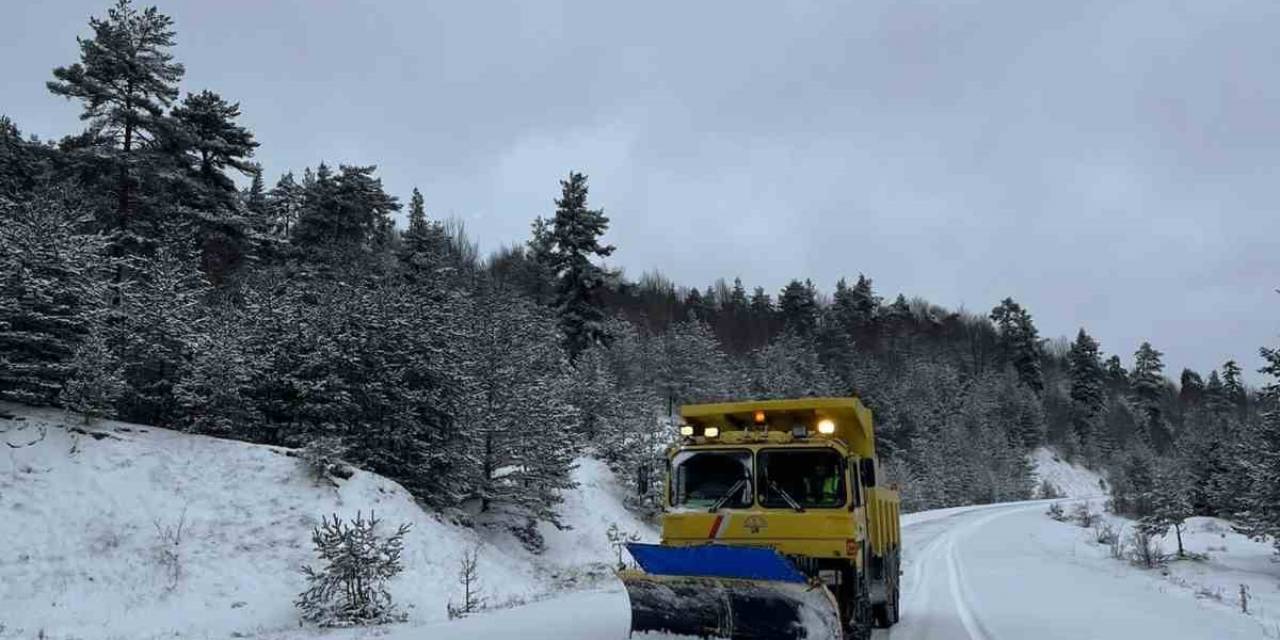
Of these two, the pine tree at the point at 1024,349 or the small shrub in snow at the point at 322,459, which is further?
the pine tree at the point at 1024,349

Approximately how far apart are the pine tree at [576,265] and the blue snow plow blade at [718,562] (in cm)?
3515

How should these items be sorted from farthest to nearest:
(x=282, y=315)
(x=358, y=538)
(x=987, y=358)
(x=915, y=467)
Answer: (x=987, y=358)
(x=915, y=467)
(x=282, y=315)
(x=358, y=538)

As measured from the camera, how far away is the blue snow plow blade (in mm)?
7578

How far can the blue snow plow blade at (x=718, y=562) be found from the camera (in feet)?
24.9

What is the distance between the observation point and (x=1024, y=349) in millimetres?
110500

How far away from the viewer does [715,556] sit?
25.7 feet

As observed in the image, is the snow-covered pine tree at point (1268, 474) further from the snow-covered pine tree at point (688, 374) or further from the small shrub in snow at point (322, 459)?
the snow-covered pine tree at point (688, 374)

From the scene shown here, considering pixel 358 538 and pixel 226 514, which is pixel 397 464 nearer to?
pixel 226 514

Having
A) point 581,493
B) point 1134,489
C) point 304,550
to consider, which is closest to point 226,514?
point 304,550

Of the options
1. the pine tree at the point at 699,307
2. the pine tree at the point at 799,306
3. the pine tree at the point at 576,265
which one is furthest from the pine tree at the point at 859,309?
the pine tree at the point at 576,265

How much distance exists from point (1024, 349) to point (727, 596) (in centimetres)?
11614

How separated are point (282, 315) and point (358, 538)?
34.8ft

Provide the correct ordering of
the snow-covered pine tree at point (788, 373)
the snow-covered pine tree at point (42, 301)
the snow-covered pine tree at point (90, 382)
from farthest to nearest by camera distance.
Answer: the snow-covered pine tree at point (788, 373) < the snow-covered pine tree at point (90, 382) < the snow-covered pine tree at point (42, 301)

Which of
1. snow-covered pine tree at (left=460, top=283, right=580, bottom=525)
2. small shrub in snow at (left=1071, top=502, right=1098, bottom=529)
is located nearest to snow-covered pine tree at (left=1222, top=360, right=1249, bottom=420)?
small shrub in snow at (left=1071, top=502, right=1098, bottom=529)
